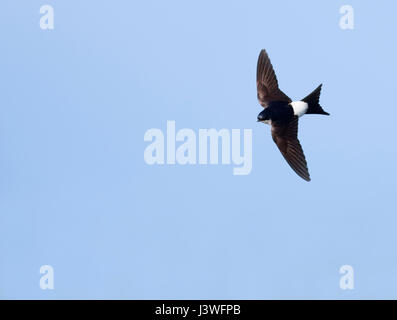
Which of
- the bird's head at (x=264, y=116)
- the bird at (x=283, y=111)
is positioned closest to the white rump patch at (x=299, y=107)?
the bird at (x=283, y=111)

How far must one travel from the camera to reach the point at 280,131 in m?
8.42

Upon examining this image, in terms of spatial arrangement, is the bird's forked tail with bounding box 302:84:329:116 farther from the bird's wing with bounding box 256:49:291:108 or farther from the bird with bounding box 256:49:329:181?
the bird's wing with bounding box 256:49:291:108

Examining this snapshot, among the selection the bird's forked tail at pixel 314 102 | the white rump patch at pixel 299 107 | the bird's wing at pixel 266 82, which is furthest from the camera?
the bird's wing at pixel 266 82

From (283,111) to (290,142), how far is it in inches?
14.8

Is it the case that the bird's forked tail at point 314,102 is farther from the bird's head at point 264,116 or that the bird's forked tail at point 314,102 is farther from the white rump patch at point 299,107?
the bird's head at point 264,116

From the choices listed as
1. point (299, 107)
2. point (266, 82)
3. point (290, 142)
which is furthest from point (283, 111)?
point (266, 82)

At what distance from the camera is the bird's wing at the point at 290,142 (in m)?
8.25

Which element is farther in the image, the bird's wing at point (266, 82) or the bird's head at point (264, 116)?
the bird's wing at point (266, 82)

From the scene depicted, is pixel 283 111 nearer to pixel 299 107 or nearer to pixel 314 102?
pixel 299 107

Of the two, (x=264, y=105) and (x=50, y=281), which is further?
(x=264, y=105)
